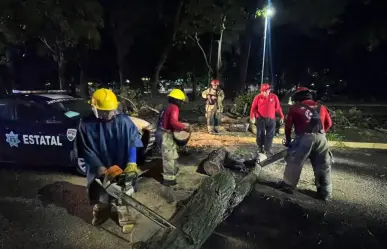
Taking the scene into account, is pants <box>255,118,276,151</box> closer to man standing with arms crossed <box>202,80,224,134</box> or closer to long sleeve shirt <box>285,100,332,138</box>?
long sleeve shirt <box>285,100,332,138</box>

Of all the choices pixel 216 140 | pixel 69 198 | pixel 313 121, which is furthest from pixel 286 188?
pixel 216 140

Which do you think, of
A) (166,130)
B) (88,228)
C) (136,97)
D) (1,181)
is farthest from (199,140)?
(136,97)

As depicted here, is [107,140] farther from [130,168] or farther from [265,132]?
[265,132]

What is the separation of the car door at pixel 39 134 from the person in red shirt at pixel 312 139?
4189 millimetres

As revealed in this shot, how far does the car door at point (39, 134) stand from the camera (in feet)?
23.2

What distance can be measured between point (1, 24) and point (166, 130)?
1483 centimetres

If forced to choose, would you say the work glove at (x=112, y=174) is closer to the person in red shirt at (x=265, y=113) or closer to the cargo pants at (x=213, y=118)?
the person in red shirt at (x=265, y=113)

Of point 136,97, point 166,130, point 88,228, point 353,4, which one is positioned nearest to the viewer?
point 88,228

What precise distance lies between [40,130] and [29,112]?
494 mm

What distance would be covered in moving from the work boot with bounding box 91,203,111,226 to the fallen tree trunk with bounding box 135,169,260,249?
0.84 meters

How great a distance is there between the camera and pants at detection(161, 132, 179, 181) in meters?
6.45

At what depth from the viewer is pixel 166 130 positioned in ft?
21.1

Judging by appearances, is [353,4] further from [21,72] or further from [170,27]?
[21,72]

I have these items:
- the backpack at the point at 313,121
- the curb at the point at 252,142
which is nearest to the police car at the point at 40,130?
the backpack at the point at 313,121
